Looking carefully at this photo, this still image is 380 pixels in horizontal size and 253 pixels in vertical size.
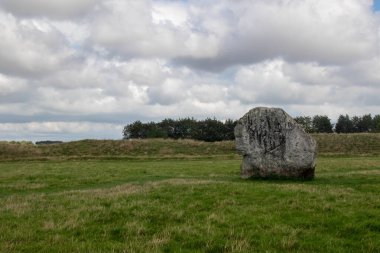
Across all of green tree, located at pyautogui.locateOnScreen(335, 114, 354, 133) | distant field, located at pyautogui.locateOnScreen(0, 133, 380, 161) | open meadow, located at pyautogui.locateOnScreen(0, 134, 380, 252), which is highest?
green tree, located at pyautogui.locateOnScreen(335, 114, 354, 133)

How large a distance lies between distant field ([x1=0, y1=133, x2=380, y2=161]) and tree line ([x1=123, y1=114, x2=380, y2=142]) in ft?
128

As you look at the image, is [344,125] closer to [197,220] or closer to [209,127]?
[209,127]

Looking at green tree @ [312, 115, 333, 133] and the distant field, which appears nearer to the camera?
the distant field

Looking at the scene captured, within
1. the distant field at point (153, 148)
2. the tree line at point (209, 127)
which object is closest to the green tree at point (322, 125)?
the tree line at point (209, 127)

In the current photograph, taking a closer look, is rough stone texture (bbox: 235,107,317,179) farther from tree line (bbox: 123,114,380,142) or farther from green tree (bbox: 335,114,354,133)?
green tree (bbox: 335,114,354,133)

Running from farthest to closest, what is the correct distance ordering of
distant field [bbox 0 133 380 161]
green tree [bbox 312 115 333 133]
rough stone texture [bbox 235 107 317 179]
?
green tree [bbox 312 115 333 133]
distant field [bbox 0 133 380 161]
rough stone texture [bbox 235 107 317 179]

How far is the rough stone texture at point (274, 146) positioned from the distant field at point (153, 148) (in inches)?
1517

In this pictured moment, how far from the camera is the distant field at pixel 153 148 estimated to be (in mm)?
71375

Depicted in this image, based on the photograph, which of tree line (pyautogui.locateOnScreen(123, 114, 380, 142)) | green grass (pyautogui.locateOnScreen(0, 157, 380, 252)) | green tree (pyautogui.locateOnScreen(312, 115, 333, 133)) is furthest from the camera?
green tree (pyautogui.locateOnScreen(312, 115, 333, 133))

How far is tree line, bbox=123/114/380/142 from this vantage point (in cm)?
14200

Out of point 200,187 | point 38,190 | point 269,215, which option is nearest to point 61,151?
point 38,190

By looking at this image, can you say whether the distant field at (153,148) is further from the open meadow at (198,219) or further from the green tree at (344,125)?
the green tree at (344,125)

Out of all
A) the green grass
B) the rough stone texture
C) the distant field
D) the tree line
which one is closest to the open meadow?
the green grass

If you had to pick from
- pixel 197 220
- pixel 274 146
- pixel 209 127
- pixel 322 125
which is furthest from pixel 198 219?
pixel 322 125
